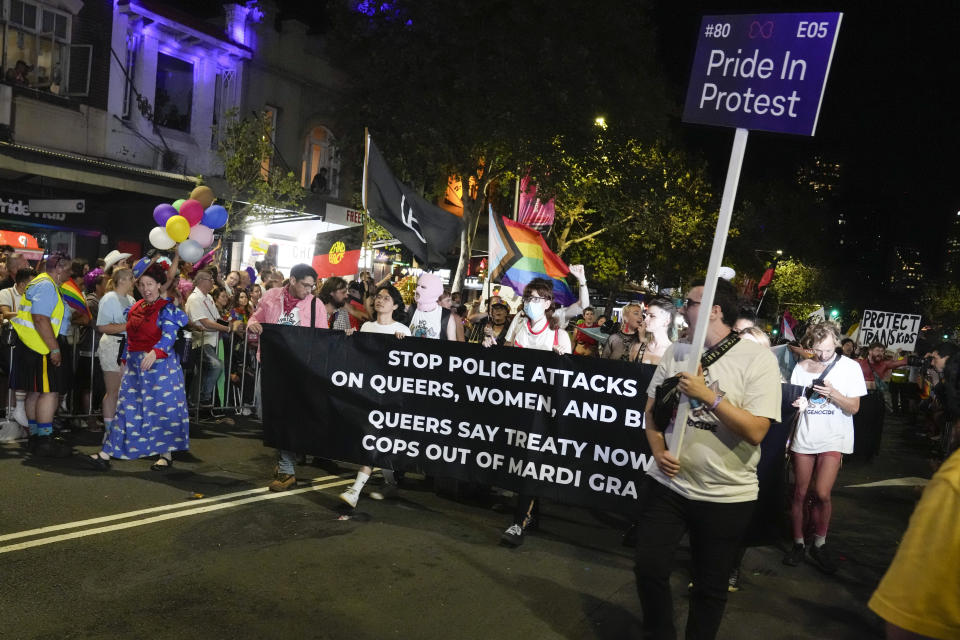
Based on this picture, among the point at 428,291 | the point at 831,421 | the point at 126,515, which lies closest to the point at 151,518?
the point at 126,515

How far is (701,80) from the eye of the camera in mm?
4180

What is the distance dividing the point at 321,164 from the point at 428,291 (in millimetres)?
22009

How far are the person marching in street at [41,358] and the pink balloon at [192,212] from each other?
1785mm

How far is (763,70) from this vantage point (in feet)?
13.1

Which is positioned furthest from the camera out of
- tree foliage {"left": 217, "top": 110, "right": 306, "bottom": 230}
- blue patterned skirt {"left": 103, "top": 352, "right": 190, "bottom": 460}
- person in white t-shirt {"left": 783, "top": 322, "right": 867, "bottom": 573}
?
tree foliage {"left": 217, "top": 110, "right": 306, "bottom": 230}

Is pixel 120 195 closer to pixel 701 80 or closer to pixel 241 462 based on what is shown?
pixel 241 462

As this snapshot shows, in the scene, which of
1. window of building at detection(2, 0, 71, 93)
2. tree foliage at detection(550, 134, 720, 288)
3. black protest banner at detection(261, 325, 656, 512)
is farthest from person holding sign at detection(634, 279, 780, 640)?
window of building at detection(2, 0, 71, 93)

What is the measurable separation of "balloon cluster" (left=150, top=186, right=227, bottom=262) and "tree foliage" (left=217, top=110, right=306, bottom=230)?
11.3 m

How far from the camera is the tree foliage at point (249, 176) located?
21078 millimetres

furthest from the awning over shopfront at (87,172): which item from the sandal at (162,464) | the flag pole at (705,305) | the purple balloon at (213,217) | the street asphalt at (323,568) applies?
the flag pole at (705,305)

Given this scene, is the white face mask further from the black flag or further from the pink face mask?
the black flag

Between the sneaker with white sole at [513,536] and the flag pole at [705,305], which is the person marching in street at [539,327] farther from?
the flag pole at [705,305]

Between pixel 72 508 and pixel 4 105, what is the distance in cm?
1443

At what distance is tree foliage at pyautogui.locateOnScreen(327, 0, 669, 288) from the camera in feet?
65.1
